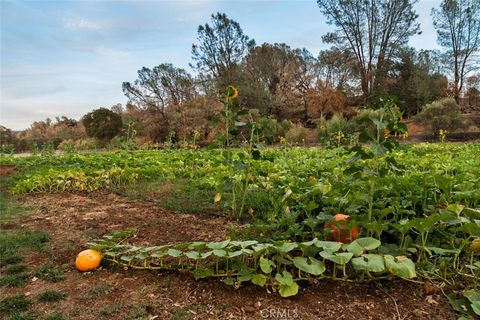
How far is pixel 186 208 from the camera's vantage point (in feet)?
11.4

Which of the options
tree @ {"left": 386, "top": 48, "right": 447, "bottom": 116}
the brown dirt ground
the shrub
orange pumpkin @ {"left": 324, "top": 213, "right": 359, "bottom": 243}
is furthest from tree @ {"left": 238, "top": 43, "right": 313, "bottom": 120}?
the brown dirt ground

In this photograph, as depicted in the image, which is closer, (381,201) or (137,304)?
(137,304)

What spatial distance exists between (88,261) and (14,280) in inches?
15.8

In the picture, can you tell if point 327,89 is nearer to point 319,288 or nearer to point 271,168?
point 271,168

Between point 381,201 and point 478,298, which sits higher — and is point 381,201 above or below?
above

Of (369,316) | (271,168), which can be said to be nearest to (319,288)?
(369,316)

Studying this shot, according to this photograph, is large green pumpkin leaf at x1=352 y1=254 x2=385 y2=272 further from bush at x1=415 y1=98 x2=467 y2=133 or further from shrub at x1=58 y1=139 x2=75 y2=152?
bush at x1=415 y1=98 x2=467 y2=133

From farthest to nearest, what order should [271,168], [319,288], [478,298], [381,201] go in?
[271,168], [381,201], [319,288], [478,298]

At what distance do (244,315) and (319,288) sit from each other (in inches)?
17.8

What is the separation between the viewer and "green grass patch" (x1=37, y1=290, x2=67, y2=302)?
6.07 feet

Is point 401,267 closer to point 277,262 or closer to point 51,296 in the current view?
point 277,262

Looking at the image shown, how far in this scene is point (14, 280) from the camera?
207cm

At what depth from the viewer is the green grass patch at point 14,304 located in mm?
1769

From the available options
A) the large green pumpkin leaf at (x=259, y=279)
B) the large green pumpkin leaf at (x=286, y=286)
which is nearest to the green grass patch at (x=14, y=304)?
the large green pumpkin leaf at (x=259, y=279)
